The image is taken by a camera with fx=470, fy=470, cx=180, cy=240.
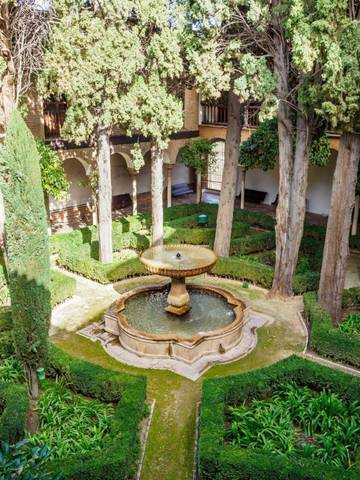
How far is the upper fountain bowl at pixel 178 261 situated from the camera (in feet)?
31.3

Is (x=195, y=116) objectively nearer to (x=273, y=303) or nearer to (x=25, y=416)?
(x=273, y=303)

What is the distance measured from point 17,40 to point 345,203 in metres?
8.99

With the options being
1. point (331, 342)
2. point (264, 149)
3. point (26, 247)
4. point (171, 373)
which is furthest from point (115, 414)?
point (264, 149)

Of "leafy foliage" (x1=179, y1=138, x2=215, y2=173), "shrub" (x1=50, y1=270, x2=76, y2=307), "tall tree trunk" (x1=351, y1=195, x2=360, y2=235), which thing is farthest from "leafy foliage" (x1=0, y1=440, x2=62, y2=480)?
"leafy foliage" (x1=179, y1=138, x2=215, y2=173)

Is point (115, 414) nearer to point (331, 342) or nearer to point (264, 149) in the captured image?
point (331, 342)

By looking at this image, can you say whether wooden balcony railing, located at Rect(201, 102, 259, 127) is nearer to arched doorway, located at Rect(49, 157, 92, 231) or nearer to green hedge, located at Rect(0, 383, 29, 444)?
arched doorway, located at Rect(49, 157, 92, 231)

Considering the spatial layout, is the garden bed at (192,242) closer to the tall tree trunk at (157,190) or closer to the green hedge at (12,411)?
the tall tree trunk at (157,190)

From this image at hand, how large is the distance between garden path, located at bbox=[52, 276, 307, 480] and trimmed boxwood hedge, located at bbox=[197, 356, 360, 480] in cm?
58

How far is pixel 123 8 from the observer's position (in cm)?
1126

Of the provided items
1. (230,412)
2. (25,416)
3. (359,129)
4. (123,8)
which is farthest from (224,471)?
(123,8)

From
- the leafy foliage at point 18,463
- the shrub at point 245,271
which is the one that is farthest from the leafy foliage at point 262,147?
the leafy foliage at point 18,463

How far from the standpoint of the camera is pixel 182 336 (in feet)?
31.1

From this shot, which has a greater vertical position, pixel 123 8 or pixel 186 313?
pixel 123 8

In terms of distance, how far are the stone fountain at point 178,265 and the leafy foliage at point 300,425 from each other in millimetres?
2939
